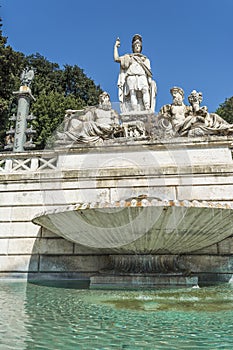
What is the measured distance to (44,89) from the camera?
93.0 ft

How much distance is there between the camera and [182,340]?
274 centimetres

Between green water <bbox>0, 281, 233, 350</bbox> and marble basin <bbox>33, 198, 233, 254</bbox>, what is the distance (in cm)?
109

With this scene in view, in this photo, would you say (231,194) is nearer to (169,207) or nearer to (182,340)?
(169,207)

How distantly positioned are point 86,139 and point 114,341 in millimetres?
7369

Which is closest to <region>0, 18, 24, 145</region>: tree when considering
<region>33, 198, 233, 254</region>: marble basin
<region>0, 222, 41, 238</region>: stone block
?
<region>0, 222, 41, 238</region>: stone block

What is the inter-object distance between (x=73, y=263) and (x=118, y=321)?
4.57 m

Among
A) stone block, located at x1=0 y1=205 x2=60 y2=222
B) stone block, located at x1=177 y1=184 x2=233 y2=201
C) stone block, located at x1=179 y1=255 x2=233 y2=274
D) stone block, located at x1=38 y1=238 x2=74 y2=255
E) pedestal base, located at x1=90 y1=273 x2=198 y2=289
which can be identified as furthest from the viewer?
stone block, located at x1=0 y1=205 x2=60 y2=222

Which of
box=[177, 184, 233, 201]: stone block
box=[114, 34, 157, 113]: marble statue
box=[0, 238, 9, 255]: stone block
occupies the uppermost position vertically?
box=[114, 34, 157, 113]: marble statue

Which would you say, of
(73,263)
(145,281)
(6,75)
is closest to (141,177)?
(73,263)

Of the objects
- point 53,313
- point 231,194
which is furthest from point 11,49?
point 53,313

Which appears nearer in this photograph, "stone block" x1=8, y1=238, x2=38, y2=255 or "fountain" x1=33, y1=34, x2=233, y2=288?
"fountain" x1=33, y1=34, x2=233, y2=288

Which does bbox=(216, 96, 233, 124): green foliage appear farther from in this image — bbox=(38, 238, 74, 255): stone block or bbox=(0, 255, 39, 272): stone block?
bbox=(0, 255, 39, 272): stone block

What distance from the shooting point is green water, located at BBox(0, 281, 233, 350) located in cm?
270

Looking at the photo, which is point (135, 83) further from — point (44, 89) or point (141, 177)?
point (44, 89)
